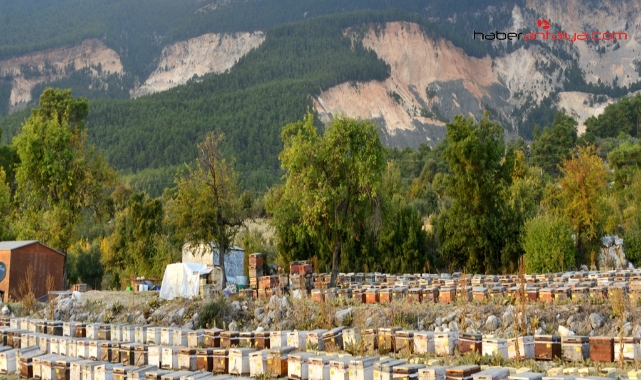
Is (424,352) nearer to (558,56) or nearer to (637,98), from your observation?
(637,98)

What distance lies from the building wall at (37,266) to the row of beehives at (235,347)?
12.1 m

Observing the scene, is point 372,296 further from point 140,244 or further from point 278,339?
point 140,244

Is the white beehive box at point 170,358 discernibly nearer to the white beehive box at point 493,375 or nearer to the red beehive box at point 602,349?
the white beehive box at point 493,375

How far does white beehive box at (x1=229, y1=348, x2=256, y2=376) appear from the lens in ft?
64.6

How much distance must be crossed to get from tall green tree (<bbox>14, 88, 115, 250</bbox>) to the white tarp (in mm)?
9732

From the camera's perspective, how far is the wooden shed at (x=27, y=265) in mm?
37562

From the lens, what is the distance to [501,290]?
2728cm

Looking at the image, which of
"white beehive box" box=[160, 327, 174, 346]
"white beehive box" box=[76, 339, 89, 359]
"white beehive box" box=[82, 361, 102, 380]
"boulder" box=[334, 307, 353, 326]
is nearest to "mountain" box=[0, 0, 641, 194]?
"boulder" box=[334, 307, 353, 326]

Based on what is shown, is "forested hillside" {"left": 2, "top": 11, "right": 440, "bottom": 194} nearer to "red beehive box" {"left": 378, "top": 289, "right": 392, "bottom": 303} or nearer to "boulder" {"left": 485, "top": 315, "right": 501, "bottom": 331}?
"red beehive box" {"left": 378, "top": 289, "right": 392, "bottom": 303}

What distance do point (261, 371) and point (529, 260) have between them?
75.7 ft

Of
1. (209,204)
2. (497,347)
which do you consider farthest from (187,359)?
(209,204)

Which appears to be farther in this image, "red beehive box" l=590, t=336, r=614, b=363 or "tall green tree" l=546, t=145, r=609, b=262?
"tall green tree" l=546, t=145, r=609, b=262

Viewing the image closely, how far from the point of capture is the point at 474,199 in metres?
41.9

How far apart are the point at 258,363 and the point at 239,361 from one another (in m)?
0.58
